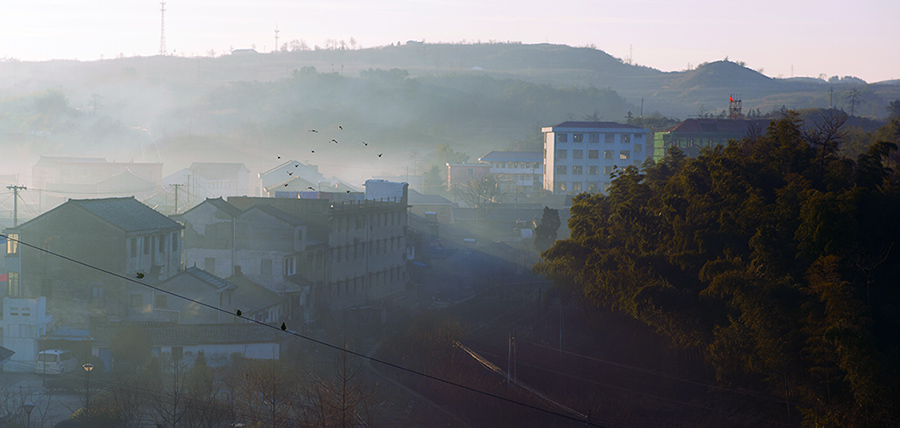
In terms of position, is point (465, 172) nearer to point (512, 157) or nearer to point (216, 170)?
point (512, 157)

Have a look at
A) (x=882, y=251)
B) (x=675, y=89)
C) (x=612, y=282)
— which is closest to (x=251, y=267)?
(x=612, y=282)

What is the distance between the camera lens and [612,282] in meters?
18.4

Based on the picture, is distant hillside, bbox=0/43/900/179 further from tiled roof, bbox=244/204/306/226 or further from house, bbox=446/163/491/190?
tiled roof, bbox=244/204/306/226

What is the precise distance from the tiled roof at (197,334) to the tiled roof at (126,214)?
316 centimetres

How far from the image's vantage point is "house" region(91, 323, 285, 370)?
17.3 metres

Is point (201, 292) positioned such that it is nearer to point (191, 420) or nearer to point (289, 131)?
point (191, 420)

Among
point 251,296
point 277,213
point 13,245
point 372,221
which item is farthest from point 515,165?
point 13,245

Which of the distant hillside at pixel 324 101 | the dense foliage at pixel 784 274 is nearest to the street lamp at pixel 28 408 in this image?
the dense foliage at pixel 784 274

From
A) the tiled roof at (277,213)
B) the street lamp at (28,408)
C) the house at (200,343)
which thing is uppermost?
the tiled roof at (277,213)

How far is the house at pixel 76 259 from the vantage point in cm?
1931

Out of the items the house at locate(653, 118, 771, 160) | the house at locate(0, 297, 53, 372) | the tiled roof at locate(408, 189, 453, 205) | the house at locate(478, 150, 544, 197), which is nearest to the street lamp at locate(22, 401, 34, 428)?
the house at locate(0, 297, 53, 372)

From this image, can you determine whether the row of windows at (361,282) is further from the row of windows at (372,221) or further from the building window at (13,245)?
the building window at (13,245)

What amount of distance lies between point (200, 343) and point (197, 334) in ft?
0.86

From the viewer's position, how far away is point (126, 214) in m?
21.0
